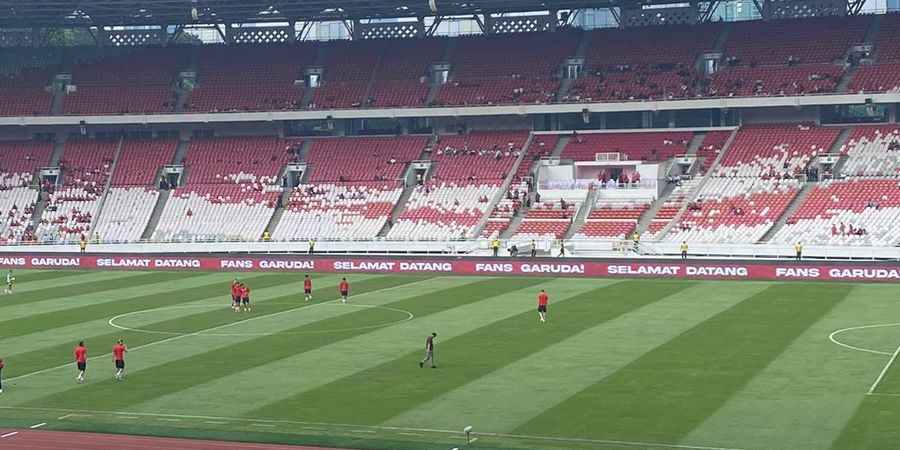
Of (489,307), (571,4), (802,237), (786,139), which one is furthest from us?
(571,4)

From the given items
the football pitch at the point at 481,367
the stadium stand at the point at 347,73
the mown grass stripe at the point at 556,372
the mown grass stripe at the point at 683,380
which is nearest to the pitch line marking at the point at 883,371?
the football pitch at the point at 481,367

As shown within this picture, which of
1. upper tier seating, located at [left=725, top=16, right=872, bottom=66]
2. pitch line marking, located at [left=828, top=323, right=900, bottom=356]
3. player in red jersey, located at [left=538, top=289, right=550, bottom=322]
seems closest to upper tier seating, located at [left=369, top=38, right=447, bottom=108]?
upper tier seating, located at [left=725, top=16, right=872, bottom=66]

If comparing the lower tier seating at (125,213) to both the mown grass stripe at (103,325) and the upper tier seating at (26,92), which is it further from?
the mown grass stripe at (103,325)

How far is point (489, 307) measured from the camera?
55.7 meters

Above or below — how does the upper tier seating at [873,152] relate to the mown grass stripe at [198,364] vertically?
above

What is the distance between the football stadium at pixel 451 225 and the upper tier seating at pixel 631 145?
225mm

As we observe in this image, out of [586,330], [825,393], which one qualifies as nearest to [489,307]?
[586,330]

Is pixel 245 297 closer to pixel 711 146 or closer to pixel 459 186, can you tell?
pixel 459 186

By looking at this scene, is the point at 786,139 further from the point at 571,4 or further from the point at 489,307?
the point at 489,307

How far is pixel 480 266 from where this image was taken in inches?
2793

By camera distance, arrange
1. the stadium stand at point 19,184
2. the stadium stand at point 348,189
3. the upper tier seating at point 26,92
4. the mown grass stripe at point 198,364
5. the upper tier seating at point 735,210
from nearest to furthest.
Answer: the mown grass stripe at point 198,364
the upper tier seating at point 735,210
the stadium stand at point 348,189
the stadium stand at point 19,184
the upper tier seating at point 26,92

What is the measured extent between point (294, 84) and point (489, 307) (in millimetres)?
47337

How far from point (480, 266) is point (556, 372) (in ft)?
104

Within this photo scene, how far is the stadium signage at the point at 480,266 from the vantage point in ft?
210
